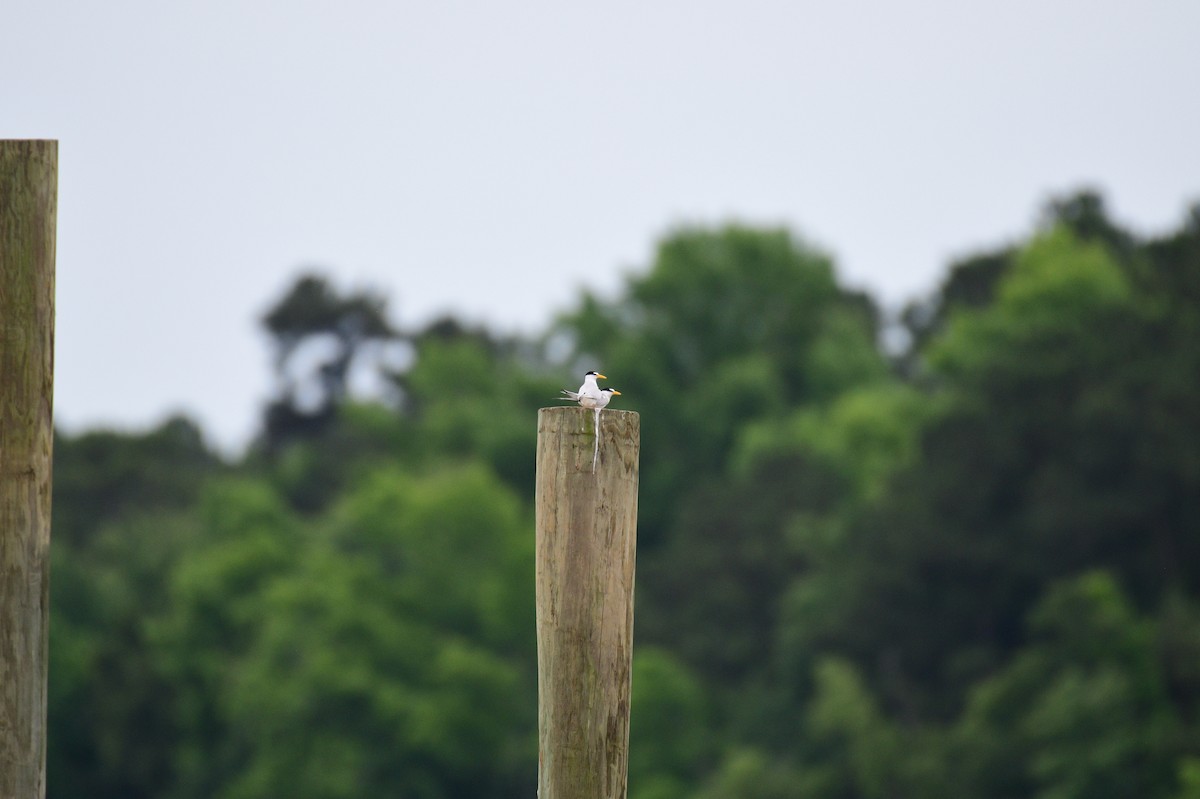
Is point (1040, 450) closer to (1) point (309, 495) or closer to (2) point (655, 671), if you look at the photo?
(2) point (655, 671)

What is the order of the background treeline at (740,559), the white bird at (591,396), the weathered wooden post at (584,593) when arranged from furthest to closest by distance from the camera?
the background treeline at (740,559) < the white bird at (591,396) < the weathered wooden post at (584,593)

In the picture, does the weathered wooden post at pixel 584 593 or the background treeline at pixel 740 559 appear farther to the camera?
the background treeline at pixel 740 559

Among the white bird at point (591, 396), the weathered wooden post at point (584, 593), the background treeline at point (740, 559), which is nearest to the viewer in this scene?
the weathered wooden post at point (584, 593)

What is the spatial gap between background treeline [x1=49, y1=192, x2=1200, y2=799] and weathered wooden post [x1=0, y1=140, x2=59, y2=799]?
29.2 m

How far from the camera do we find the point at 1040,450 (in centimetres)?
→ 4547

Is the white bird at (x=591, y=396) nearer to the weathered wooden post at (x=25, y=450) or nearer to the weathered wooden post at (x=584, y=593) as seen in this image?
the weathered wooden post at (x=584, y=593)

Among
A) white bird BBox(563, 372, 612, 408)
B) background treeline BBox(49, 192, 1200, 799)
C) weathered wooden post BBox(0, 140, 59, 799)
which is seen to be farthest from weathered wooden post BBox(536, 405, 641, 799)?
background treeline BBox(49, 192, 1200, 799)

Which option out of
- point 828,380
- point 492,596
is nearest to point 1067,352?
point 492,596

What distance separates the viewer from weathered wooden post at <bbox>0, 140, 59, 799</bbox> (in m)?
7.04

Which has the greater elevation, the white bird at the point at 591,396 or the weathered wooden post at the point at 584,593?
the white bird at the point at 591,396

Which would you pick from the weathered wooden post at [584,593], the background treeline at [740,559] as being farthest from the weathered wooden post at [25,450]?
the background treeline at [740,559]

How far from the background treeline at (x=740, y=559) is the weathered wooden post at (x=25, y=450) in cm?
2924

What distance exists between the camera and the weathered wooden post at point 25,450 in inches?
277

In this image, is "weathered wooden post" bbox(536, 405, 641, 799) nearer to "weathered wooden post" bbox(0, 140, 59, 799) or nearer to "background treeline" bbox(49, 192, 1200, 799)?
"weathered wooden post" bbox(0, 140, 59, 799)
